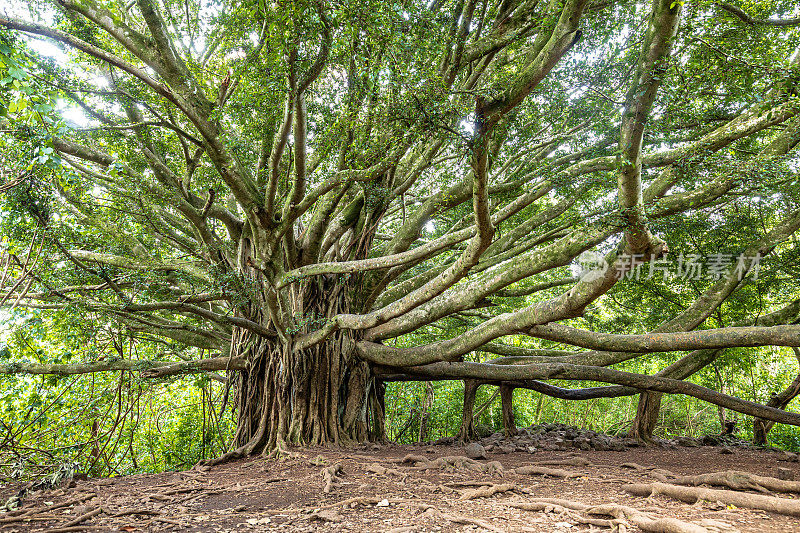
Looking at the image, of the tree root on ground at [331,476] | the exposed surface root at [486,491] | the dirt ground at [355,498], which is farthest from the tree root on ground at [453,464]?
the tree root on ground at [331,476]

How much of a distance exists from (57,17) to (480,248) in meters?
5.10

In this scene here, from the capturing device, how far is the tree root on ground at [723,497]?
2.63 m

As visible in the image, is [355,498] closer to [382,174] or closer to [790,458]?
[382,174]

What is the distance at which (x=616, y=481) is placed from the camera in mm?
3812

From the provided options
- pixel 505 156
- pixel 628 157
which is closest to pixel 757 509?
pixel 628 157

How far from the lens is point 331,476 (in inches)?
157

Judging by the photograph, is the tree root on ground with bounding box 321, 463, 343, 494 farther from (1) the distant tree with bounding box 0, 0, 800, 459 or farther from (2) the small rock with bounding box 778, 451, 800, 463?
(2) the small rock with bounding box 778, 451, 800, 463

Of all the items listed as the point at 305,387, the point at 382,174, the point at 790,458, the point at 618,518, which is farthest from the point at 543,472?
the point at 382,174

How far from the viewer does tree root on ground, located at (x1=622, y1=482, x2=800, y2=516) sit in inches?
103

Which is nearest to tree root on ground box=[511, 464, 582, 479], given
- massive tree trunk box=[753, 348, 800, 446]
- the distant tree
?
the distant tree

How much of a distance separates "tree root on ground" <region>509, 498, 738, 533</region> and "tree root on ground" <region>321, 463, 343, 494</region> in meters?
1.53

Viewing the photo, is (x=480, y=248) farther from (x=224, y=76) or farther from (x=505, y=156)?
(x=224, y=76)

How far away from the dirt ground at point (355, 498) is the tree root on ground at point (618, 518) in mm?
40

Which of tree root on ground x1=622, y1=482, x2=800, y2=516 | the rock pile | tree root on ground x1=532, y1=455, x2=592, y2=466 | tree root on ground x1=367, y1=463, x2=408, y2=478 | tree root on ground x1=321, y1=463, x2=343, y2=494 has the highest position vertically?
tree root on ground x1=622, y1=482, x2=800, y2=516
